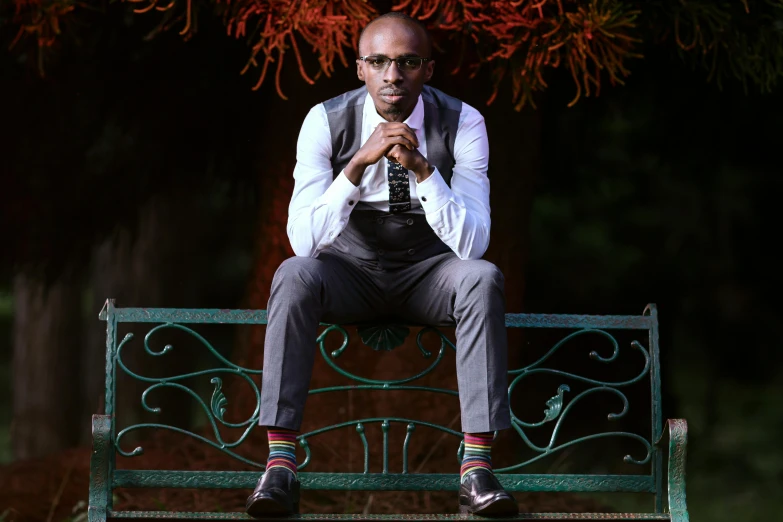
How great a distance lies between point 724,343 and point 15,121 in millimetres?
4994

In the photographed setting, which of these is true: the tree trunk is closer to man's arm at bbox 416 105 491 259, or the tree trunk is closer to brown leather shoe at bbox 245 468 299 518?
man's arm at bbox 416 105 491 259

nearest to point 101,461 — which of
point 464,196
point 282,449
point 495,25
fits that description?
point 282,449

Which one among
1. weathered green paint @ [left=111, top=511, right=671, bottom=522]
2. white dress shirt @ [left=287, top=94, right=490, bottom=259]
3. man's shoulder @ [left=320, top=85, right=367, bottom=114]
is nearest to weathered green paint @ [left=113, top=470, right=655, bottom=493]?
weathered green paint @ [left=111, top=511, right=671, bottom=522]

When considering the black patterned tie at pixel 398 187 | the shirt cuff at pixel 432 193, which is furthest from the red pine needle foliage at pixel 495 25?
the shirt cuff at pixel 432 193

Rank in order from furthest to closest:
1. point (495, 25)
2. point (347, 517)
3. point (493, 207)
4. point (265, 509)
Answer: point (493, 207), point (495, 25), point (347, 517), point (265, 509)

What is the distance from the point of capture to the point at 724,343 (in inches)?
336

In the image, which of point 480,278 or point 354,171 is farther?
point 354,171

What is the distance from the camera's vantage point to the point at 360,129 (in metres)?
3.74

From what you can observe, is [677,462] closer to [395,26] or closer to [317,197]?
[317,197]

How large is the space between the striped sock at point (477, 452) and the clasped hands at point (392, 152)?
730mm

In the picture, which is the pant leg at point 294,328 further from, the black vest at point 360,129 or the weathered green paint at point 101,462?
the weathered green paint at point 101,462

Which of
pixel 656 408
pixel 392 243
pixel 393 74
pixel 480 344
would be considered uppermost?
pixel 393 74

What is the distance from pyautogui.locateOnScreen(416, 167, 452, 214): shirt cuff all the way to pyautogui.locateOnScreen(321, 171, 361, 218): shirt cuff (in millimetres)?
184

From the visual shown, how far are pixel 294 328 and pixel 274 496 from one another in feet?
1.54
